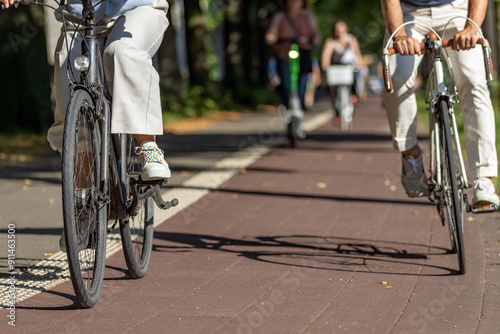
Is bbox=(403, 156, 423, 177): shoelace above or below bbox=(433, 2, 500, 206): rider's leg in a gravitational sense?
below

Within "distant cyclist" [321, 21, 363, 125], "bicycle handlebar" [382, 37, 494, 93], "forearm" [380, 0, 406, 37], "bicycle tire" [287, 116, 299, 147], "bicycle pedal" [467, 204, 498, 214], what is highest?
"forearm" [380, 0, 406, 37]

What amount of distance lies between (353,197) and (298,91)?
4.63m

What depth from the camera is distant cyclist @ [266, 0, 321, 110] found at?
40.9 feet

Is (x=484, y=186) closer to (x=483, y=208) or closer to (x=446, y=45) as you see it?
(x=483, y=208)

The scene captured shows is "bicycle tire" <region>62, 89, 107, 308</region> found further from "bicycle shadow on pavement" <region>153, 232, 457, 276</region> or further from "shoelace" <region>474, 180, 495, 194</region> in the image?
"shoelace" <region>474, 180, 495, 194</region>

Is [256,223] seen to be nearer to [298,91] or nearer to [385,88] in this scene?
[385,88]

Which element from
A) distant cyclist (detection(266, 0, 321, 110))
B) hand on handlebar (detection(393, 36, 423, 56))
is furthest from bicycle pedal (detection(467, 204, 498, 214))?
distant cyclist (detection(266, 0, 321, 110))

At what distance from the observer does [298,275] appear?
495 cm

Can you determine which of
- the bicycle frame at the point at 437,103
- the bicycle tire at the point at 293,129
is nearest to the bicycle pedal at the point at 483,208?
the bicycle frame at the point at 437,103

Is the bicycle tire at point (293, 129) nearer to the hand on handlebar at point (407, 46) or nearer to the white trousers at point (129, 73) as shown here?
the hand on handlebar at point (407, 46)

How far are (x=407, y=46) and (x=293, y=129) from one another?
316 inches

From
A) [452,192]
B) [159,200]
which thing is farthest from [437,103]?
[159,200]

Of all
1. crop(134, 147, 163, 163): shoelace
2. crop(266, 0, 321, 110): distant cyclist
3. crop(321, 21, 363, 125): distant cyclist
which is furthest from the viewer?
crop(321, 21, 363, 125): distant cyclist

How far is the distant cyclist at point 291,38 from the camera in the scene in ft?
40.9
